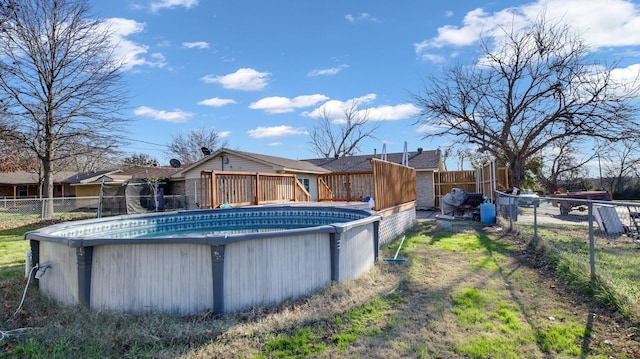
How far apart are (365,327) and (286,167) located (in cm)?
1364

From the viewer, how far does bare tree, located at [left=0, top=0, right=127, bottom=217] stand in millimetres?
14516

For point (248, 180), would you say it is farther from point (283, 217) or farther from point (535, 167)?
point (535, 167)

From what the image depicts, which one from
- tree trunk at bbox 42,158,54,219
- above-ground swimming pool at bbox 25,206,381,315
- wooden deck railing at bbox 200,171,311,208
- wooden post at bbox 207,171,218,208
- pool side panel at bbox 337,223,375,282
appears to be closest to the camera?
above-ground swimming pool at bbox 25,206,381,315

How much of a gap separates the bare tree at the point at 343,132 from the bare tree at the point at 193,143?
40.2ft

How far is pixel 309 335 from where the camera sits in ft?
10.1

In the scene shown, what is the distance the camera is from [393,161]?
21.6m

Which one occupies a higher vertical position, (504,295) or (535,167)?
(535,167)

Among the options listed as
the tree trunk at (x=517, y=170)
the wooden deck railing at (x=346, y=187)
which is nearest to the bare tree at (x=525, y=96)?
the tree trunk at (x=517, y=170)

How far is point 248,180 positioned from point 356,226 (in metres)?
6.81

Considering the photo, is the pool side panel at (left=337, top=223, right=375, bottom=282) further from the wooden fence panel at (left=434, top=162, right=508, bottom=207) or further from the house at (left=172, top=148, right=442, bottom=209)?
the wooden fence panel at (left=434, top=162, right=508, bottom=207)

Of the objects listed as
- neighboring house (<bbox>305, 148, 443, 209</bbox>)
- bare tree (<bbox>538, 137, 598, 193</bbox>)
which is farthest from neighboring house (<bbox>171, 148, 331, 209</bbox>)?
bare tree (<bbox>538, 137, 598, 193</bbox>)

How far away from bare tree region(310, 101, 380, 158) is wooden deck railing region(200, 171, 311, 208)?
22.0 metres

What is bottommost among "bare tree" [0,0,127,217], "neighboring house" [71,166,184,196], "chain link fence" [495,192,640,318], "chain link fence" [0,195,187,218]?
"chain link fence" [495,192,640,318]

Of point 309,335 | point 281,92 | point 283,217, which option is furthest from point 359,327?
point 281,92
